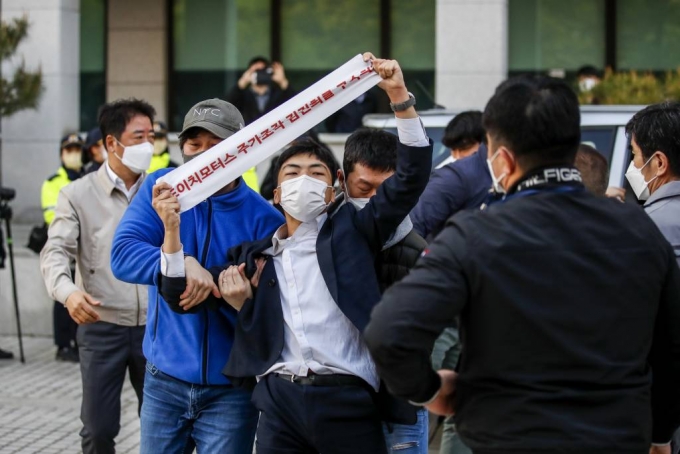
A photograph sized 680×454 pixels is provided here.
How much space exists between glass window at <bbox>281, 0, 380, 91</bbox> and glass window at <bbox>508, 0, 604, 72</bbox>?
1.99 metres

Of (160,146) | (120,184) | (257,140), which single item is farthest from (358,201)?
(160,146)

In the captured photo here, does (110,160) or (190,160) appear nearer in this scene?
(190,160)

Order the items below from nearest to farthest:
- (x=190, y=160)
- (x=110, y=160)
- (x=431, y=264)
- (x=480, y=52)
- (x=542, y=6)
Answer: (x=431, y=264), (x=190, y=160), (x=110, y=160), (x=480, y=52), (x=542, y=6)

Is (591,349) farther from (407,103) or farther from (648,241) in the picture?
(407,103)

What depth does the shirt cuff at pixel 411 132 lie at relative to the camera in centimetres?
412

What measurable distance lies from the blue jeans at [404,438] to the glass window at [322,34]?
12.3m

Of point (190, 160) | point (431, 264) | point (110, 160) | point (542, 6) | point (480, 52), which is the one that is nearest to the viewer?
point (431, 264)

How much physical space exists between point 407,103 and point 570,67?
1222 centimetres

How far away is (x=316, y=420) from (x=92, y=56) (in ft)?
44.7

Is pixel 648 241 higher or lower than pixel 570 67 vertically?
lower

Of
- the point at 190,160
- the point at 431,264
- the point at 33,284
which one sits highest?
the point at 190,160

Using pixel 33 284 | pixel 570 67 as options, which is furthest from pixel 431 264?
pixel 570 67

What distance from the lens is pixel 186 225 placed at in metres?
4.59

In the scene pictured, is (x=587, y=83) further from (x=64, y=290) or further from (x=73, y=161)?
(x=64, y=290)
